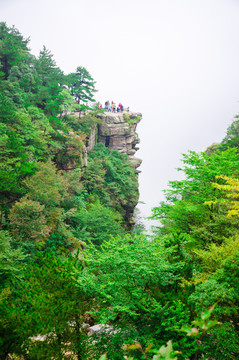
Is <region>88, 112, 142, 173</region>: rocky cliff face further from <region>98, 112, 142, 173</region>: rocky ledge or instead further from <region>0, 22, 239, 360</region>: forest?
<region>0, 22, 239, 360</region>: forest

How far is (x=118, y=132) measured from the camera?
109 feet

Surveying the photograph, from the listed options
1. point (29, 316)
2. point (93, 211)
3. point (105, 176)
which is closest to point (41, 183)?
point (93, 211)

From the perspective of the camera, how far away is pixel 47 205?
46.6 feet

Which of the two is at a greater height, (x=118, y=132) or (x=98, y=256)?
(x=118, y=132)

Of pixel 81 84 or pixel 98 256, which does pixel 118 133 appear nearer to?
pixel 81 84

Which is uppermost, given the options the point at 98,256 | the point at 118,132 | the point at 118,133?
the point at 118,132

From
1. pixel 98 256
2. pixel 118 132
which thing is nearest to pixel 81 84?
pixel 118 132

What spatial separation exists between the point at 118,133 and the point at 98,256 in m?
27.9

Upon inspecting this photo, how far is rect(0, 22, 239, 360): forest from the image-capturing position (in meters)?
5.75

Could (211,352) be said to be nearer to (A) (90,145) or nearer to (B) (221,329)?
(B) (221,329)

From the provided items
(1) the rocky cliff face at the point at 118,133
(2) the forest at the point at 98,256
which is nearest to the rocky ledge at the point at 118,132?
(1) the rocky cliff face at the point at 118,133

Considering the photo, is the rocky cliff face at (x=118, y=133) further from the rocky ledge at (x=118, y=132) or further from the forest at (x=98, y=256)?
the forest at (x=98, y=256)

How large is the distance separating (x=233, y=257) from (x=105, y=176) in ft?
74.0

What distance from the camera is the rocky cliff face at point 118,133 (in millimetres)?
32281
